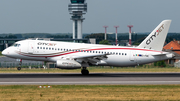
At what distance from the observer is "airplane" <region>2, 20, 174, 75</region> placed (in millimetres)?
37281

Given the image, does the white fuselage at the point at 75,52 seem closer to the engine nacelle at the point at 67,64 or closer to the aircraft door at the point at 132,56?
the aircraft door at the point at 132,56

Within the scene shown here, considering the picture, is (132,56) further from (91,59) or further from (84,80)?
(84,80)

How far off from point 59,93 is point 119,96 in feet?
15.3

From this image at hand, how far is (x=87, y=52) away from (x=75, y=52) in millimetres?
1613

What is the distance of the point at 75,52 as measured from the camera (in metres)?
37.8

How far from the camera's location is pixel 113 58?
3866 cm

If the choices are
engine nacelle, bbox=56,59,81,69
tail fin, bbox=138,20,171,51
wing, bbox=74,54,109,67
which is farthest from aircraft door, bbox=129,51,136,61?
engine nacelle, bbox=56,59,81,69

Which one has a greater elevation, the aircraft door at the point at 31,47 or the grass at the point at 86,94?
the aircraft door at the point at 31,47

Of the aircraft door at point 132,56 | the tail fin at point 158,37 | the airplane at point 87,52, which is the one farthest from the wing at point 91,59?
the tail fin at point 158,37

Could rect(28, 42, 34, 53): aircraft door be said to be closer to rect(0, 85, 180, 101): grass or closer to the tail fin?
rect(0, 85, 180, 101): grass

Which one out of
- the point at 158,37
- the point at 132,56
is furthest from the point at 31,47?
the point at 158,37

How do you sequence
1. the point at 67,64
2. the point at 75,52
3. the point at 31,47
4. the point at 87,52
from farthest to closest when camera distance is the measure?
1. the point at 87,52
2. the point at 75,52
3. the point at 31,47
4. the point at 67,64

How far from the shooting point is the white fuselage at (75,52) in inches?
1479

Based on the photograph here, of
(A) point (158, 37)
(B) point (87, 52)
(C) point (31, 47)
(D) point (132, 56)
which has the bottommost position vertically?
(D) point (132, 56)
